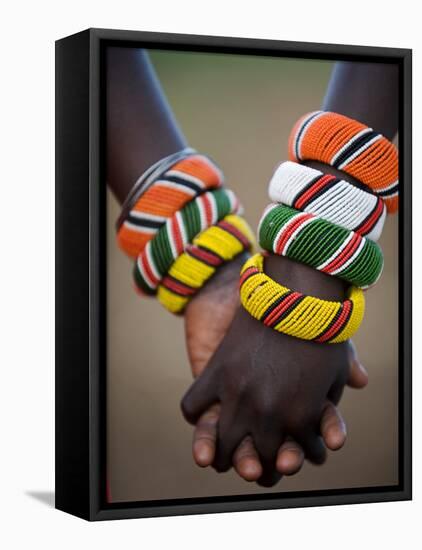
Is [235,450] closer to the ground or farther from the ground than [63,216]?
closer to the ground

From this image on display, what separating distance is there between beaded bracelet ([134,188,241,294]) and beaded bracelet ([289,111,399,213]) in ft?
0.60

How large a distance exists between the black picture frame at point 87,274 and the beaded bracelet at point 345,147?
16 cm

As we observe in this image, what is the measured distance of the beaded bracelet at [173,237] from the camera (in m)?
2.66

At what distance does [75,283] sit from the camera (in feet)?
8.63

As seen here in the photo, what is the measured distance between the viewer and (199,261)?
2689 millimetres

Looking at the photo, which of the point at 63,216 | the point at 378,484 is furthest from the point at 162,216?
the point at 378,484

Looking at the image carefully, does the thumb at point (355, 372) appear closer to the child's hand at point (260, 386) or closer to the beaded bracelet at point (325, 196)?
the child's hand at point (260, 386)

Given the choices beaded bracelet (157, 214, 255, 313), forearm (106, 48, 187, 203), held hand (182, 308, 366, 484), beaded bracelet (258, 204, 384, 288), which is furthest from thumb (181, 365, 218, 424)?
forearm (106, 48, 187, 203)

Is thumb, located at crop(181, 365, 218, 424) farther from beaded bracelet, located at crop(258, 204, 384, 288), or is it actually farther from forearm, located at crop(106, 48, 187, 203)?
forearm, located at crop(106, 48, 187, 203)

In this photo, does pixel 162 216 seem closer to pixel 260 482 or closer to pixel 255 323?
pixel 255 323

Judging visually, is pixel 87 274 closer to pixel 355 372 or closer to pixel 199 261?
pixel 199 261

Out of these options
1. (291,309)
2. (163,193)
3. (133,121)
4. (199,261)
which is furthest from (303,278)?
(133,121)

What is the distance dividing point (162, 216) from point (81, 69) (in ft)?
1.00

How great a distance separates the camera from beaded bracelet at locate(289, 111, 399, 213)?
267 cm
